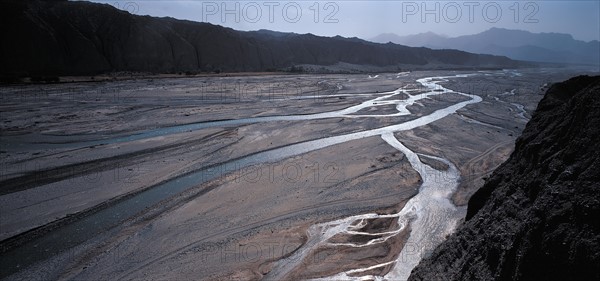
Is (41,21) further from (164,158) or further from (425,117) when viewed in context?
(425,117)

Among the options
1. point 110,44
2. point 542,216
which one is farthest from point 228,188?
point 110,44

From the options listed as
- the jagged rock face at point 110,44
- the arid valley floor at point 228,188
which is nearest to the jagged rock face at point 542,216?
the arid valley floor at point 228,188

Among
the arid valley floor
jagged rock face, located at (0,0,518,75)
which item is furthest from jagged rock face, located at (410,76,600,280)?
jagged rock face, located at (0,0,518,75)

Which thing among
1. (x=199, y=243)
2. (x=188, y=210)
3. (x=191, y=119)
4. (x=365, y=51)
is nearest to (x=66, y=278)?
(x=199, y=243)

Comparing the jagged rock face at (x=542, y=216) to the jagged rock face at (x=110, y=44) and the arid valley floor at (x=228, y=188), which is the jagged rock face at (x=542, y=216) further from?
the jagged rock face at (x=110, y=44)

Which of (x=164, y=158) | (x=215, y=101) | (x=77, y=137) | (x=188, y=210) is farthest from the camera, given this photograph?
(x=215, y=101)
